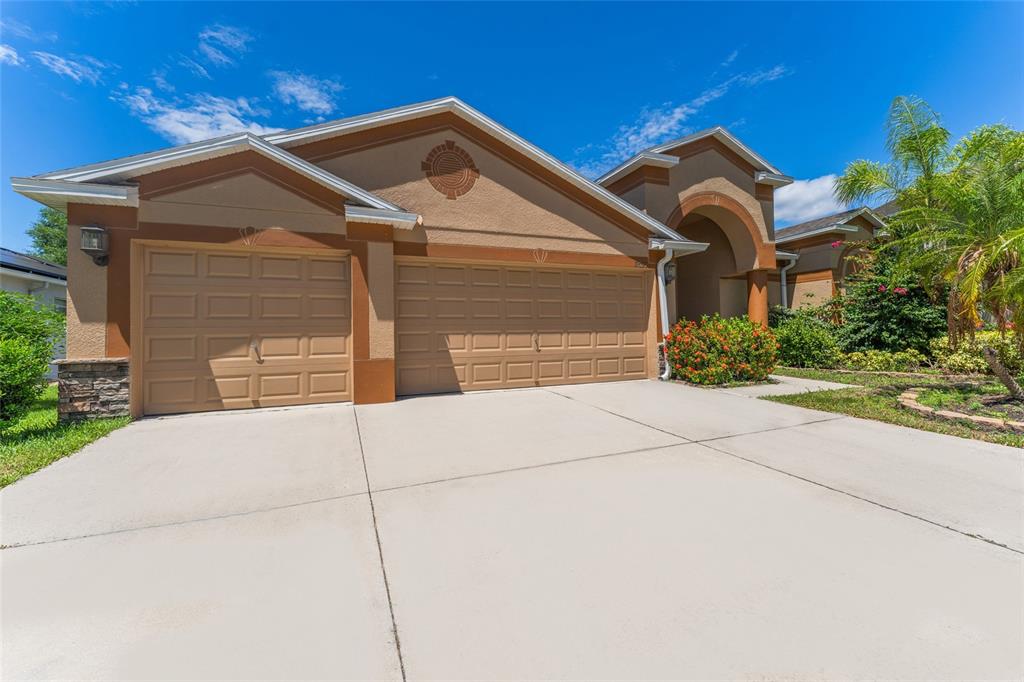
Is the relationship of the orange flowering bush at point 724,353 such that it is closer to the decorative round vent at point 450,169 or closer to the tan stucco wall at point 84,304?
A: the decorative round vent at point 450,169

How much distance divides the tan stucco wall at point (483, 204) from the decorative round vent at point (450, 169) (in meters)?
0.09

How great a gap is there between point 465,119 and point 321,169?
2.97 m

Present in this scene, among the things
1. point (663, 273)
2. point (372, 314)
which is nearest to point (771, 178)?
point (663, 273)

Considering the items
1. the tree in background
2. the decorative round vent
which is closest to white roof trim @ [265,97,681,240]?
the decorative round vent

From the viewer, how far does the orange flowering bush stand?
903 cm

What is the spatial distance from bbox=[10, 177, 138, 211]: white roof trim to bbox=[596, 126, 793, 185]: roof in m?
10.3

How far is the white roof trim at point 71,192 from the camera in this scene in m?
5.56

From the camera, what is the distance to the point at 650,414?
6.32 meters

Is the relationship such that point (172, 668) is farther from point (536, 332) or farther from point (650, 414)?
point (536, 332)

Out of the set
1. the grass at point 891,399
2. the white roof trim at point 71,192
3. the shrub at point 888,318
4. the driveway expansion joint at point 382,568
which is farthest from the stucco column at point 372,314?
the shrub at point 888,318

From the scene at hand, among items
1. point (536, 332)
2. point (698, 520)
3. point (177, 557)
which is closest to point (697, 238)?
point (536, 332)

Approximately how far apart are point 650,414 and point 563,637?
478 cm

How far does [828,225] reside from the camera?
14836 millimetres

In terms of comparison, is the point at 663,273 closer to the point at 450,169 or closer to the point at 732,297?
the point at 450,169
